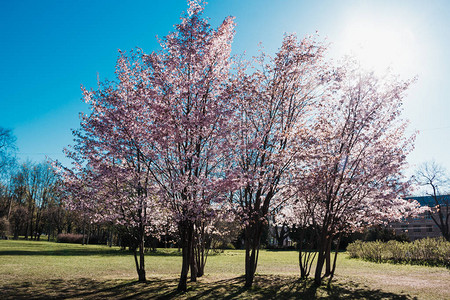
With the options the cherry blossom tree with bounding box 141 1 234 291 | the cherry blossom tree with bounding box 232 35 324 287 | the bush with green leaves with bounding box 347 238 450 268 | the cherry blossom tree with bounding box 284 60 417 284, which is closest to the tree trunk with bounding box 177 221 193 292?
the cherry blossom tree with bounding box 141 1 234 291

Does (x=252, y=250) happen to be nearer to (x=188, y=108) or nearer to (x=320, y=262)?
(x=320, y=262)

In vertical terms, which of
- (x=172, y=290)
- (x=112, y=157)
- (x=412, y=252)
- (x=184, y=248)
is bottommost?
(x=412, y=252)

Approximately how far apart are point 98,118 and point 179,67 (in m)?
3.66

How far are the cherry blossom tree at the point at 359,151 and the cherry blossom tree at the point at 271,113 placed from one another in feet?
3.14

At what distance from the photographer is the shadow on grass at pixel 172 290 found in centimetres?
970

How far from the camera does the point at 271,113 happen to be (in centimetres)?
1248

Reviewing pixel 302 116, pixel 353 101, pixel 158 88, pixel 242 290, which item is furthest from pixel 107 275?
pixel 353 101

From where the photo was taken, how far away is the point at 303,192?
1227 cm

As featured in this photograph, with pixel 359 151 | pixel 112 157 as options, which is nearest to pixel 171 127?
pixel 112 157

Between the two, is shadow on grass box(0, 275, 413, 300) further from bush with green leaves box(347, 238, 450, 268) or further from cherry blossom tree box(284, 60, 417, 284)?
bush with green leaves box(347, 238, 450, 268)

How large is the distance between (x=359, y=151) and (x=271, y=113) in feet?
14.5

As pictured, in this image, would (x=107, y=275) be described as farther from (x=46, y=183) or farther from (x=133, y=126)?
(x=46, y=183)

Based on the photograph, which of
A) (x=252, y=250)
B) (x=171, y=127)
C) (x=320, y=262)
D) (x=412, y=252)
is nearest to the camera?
(x=171, y=127)

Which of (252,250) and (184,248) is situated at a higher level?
(184,248)
